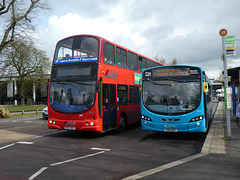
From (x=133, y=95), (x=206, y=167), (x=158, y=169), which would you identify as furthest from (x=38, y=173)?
(x=133, y=95)

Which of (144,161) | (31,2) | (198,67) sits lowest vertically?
(144,161)

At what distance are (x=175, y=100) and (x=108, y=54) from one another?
3.52 metres

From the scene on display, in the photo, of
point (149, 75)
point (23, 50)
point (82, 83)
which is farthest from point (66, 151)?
point (23, 50)

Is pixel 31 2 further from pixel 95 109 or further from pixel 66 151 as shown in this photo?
pixel 66 151

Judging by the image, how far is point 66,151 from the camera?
737 cm

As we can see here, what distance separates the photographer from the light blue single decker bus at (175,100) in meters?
8.55

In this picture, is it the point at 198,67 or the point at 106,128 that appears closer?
the point at 198,67

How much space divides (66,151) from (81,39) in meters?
4.78

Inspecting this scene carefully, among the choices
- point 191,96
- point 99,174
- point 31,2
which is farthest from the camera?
point 31,2

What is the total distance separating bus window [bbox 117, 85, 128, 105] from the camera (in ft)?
36.0

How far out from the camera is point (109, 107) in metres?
10.0

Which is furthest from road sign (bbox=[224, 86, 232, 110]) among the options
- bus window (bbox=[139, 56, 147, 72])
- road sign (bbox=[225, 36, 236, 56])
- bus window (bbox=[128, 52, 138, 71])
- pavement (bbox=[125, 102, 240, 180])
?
bus window (bbox=[139, 56, 147, 72])

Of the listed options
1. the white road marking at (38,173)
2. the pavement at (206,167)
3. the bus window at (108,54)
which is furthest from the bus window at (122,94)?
the white road marking at (38,173)

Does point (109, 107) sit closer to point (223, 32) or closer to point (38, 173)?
point (38, 173)
